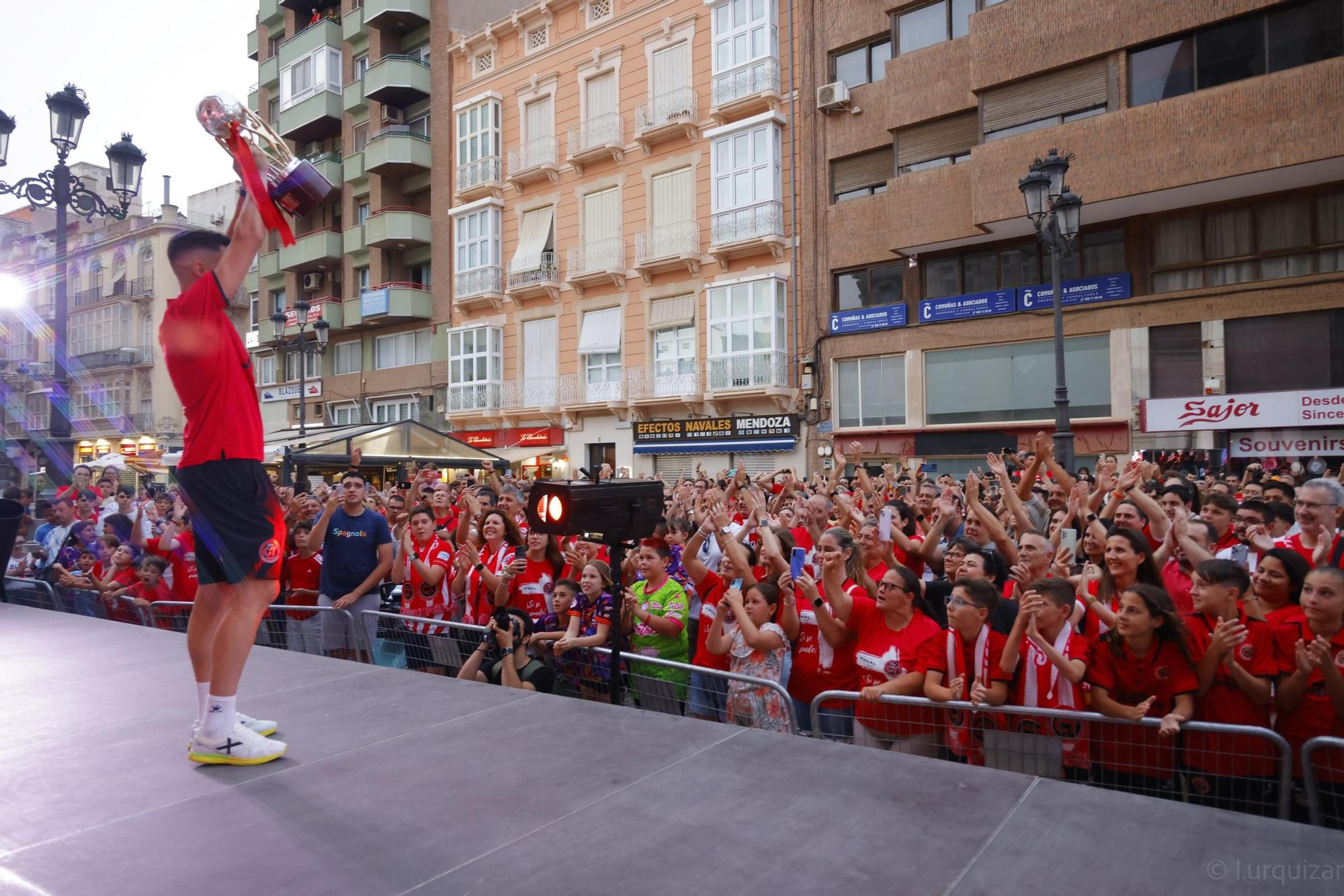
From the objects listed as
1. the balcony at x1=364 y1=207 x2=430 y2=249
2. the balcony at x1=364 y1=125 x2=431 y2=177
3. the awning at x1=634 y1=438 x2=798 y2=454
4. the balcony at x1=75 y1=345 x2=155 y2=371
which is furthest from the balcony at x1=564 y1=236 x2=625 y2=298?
the balcony at x1=75 y1=345 x2=155 y2=371

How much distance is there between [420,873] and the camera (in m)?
2.43

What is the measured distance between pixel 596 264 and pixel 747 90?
6793mm

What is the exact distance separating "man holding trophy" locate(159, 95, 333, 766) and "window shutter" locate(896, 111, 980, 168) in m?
18.8

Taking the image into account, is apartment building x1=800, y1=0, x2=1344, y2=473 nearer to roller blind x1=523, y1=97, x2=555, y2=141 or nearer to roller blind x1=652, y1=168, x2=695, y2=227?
→ roller blind x1=652, y1=168, x2=695, y2=227

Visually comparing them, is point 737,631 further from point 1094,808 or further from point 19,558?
point 19,558

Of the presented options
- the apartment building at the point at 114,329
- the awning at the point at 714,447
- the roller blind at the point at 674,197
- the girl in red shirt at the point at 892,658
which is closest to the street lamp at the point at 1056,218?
the girl in red shirt at the point at 892,658

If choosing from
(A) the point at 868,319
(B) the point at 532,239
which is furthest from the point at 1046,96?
(B) the point at 532,239

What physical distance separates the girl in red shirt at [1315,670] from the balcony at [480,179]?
92.6ft

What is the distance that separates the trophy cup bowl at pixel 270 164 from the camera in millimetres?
3217

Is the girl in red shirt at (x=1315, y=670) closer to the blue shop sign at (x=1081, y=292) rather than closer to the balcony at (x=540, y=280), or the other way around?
the blue shop sign at (x=1081, y=292)

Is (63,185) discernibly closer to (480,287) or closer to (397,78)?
(480,287)

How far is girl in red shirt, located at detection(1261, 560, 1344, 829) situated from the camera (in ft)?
11.5

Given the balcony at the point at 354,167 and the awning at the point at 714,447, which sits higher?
the balcony at the point at 354,167

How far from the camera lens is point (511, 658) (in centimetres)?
524
